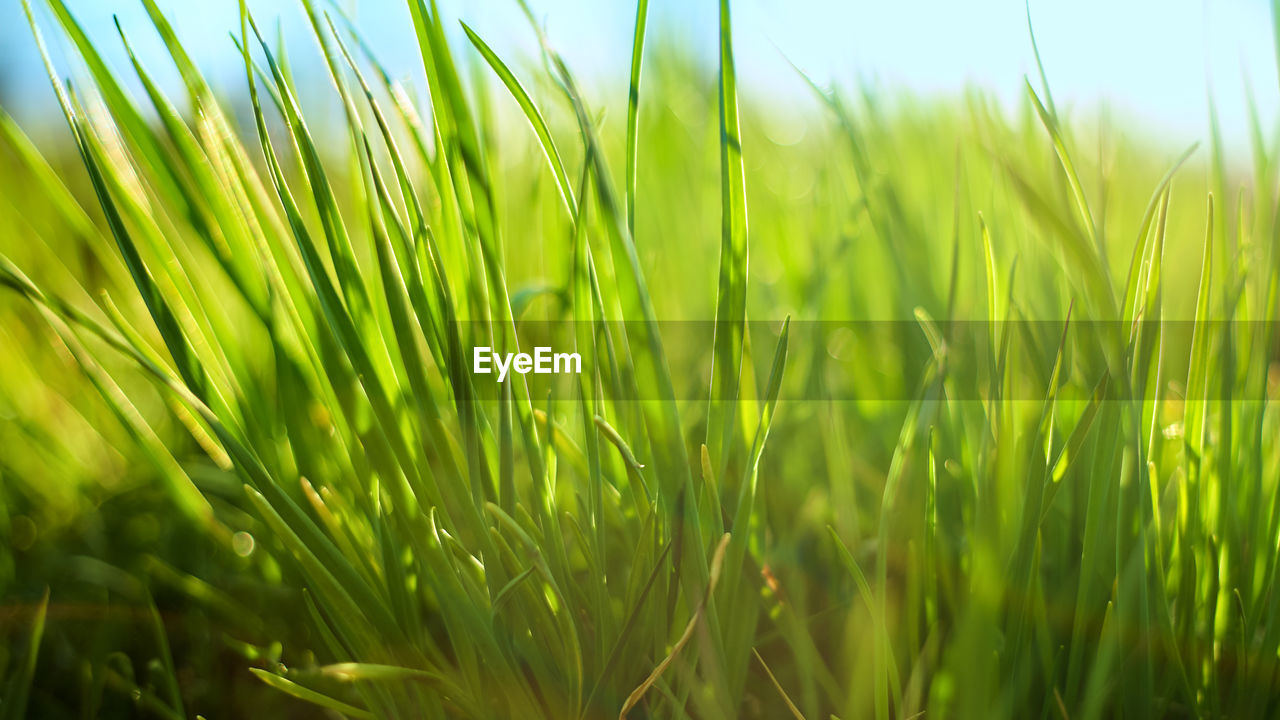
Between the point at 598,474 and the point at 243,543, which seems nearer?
the point at 598,474

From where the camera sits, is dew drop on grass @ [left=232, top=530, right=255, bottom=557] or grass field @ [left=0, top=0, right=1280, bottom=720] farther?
dew drop on grass @ [left=232, top=530, right=255, bottom=557]

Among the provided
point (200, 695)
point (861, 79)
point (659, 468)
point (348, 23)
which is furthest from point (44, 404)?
point (861, 79)

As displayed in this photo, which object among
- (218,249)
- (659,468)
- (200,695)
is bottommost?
(200,695)

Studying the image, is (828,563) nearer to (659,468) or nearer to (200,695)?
(659,468)

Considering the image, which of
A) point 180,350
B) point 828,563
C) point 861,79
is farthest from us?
point 861,79

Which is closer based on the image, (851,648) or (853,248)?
(851,648)

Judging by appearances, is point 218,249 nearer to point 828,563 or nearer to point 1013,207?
point 828,563

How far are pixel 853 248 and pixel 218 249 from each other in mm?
463

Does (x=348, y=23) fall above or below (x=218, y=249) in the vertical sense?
above

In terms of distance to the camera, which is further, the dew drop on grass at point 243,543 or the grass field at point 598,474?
the dew drop on grass at point 243,543

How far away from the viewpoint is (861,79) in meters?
0.58

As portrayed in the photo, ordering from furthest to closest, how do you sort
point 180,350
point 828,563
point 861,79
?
point 861,79, point 828,563, point 180,350

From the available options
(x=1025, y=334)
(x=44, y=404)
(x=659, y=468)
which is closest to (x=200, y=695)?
(x=659, y=468)

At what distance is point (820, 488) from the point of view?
491 millimetres
